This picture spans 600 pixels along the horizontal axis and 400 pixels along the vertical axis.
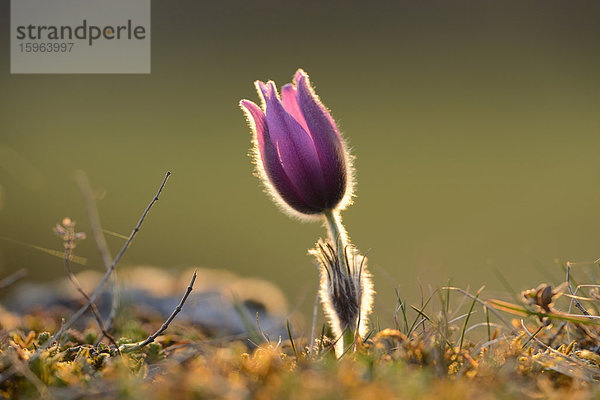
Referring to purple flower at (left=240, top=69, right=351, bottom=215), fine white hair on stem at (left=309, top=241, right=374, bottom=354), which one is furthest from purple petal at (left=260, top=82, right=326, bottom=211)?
fine white hair on stem at (left=309, top=241, right=374, bottom=354)

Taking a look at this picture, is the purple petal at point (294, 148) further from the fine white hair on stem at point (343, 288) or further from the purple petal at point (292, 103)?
the fine white hair on stem at point (343, 288)

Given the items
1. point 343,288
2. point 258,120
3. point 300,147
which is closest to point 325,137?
point 300,147

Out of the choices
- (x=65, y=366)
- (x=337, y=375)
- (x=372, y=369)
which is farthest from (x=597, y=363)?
(x=65, y=366)

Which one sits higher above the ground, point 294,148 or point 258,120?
point 258,120

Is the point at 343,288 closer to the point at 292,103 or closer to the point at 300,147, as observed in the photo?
the point at 300,147

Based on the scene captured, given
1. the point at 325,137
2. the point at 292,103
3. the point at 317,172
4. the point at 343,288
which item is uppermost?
the point at 292,103

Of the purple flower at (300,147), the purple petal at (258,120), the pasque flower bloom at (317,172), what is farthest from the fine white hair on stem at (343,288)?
Answer: the purple petal at (258,120)

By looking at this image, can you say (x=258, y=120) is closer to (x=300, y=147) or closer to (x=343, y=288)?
(x=300, y=147)

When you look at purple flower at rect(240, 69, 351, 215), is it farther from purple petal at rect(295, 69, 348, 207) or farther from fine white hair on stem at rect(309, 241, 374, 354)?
fine white hair on stem at rect(309, 241, 374, 354)
